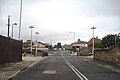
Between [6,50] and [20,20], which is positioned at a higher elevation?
[20,20]

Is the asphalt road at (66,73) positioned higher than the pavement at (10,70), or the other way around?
the pavement at (10,70)

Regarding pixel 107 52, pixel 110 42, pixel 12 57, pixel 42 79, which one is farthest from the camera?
pixel 110 42

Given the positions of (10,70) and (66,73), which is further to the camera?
(10,70)

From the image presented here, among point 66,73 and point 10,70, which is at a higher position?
point 10,70

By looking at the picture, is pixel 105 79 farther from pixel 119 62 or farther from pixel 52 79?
pixel 119 62

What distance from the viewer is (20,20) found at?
139ft

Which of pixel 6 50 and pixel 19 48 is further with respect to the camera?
pixel 19 48

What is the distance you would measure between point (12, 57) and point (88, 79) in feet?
58.6

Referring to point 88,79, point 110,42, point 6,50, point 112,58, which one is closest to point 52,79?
point 88,79

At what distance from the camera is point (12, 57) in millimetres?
32688

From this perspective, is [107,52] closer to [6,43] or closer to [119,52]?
[119,52]

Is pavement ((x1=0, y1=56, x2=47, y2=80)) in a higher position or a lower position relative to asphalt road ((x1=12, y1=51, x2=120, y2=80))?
higher

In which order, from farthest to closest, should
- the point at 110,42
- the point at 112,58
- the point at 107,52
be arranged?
the point at 110,42, the point at 107,52, the point at 112,58

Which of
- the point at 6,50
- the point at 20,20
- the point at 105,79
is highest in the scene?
the point at 20,20
